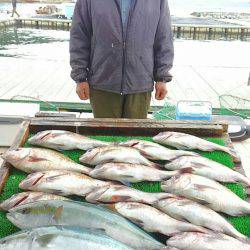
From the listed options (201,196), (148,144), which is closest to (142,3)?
(148,144)

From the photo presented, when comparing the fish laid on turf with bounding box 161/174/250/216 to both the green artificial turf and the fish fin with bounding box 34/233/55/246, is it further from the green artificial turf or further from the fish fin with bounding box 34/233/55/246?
the fish fin with bounding box 34/233/55/246

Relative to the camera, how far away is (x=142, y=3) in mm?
3527

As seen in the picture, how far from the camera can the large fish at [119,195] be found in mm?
2020

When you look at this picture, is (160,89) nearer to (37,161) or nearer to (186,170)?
(186,170)

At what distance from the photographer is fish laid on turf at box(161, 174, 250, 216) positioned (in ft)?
6.75

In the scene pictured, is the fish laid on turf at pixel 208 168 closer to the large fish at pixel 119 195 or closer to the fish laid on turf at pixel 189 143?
the fish laid on turf at pixel 189 143

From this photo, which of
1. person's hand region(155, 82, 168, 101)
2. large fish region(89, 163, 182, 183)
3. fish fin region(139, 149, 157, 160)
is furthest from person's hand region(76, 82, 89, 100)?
large fish region(89, 163, 182, 183)

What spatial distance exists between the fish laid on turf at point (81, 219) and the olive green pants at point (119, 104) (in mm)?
1959

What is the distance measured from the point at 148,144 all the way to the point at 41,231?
3.64ft

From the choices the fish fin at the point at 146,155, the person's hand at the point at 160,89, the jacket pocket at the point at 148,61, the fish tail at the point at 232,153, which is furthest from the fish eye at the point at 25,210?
the person's hand at the point at 160,89

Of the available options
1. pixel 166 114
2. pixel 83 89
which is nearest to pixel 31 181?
pixel 83 89

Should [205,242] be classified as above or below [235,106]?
above

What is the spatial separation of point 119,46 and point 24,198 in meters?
1.94

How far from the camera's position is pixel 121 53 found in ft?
11.8
